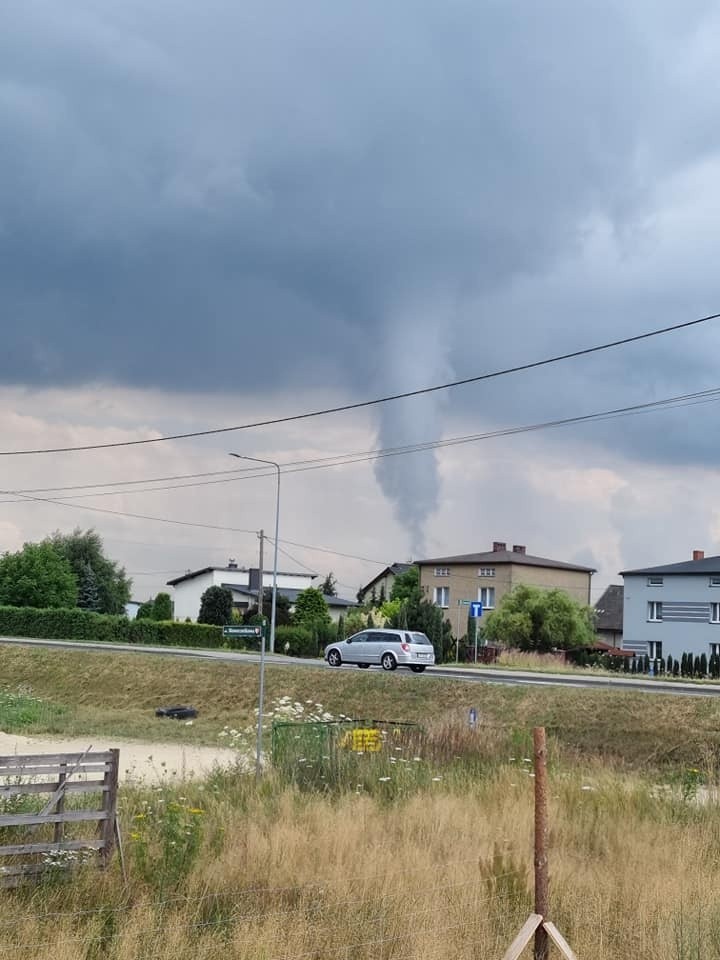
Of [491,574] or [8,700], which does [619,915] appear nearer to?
[8,700]

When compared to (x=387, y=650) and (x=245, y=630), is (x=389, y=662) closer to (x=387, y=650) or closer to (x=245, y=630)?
(x=387, y=650)

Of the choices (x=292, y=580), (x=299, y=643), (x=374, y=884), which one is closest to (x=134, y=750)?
(x=374, y=884)

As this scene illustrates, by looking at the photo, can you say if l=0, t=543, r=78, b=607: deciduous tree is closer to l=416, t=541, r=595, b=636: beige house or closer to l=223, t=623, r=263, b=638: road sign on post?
l=416, t=541, r=595, b=636: beige house

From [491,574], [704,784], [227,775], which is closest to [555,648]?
[491,574]

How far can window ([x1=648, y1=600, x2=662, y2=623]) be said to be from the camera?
71125mm

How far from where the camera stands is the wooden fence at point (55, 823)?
8734 mm

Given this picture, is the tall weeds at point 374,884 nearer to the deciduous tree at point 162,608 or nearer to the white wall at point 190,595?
the deciduous tree at point 162,608

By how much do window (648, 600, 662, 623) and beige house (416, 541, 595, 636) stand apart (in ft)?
34.9

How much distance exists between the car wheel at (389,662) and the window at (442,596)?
4346 cm

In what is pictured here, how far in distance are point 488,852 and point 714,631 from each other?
61.3 meters

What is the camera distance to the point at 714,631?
6788cm

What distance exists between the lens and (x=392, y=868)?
362 inches

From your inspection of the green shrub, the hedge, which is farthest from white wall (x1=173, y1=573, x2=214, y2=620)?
the green shrub

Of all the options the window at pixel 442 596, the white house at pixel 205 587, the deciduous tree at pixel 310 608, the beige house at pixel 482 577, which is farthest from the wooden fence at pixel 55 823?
the white house at pixel 205 587
